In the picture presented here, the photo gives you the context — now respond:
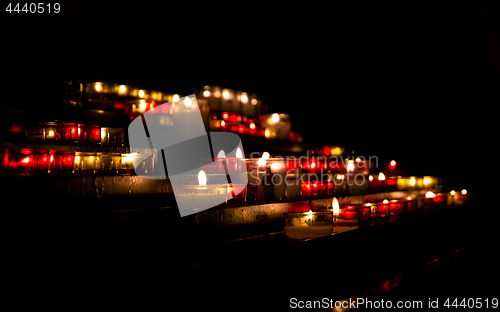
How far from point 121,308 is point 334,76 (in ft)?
10.7

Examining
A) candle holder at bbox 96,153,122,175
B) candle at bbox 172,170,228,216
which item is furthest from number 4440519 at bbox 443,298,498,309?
candle holder at bbox 96,153,122,175

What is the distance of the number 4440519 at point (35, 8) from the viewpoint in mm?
2104

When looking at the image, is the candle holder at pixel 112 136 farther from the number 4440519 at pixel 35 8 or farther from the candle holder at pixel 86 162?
the number 4440519 at pixel 35 8

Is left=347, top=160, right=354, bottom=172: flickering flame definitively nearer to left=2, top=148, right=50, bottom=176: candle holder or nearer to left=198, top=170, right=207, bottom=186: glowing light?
left=198, top=170, right=207, bottom=186: glowing light

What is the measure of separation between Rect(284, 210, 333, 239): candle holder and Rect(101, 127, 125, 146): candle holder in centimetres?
96

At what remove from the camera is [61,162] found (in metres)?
1.40

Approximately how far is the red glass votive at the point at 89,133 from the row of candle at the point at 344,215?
98 cm

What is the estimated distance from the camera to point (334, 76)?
3645 mm

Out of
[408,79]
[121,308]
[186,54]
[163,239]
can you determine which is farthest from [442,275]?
[408,79]

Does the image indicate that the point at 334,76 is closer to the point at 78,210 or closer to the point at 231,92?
the point at 231,92

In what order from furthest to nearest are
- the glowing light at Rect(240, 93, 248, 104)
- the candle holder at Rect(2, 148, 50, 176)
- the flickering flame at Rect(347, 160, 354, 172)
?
1. the glowing light at Rect(240, 93, 248, 104)
2. the flickering flame at Rect(347, 160, 354, 172)
3. the candle holder at Rect(2, 148, 50, 176)

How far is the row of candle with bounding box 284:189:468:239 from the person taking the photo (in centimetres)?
143

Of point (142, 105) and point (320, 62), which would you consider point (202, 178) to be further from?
point (320, 62)

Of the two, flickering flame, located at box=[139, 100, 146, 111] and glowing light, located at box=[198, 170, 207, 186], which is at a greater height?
flickering flame, located at box=[139, 100, 146, 111]
